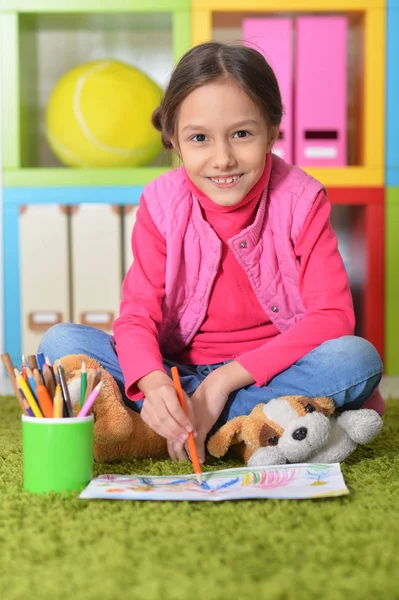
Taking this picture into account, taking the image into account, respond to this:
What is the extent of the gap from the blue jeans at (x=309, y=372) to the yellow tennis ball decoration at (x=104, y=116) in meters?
0.92

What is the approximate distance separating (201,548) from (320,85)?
145 cm

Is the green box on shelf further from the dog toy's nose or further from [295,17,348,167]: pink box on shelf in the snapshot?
the dog toy's nose

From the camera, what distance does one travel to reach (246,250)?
1.09 meters

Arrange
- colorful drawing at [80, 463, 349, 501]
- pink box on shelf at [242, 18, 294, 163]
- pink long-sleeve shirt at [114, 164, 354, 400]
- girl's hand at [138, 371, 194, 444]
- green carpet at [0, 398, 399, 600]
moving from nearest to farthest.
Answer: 1. green carpet at [0, 398, 399, 600]
2. colorful drawing at [80, 463, 349, 501]
3. girl's hand at [138, 371, 194, 444]
4. pink long-sleeve shirt at [114, 164, 354, 400]
5. pink box on shelf at [242, 18, 294, 163]

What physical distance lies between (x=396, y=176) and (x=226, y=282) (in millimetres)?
912

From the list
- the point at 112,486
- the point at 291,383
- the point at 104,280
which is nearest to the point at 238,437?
the point at 291,383

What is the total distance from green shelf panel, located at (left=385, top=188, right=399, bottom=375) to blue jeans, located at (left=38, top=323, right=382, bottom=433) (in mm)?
921

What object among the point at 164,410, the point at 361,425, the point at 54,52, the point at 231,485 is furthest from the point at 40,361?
the point at 54,52

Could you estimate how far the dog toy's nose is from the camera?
91 centimetres

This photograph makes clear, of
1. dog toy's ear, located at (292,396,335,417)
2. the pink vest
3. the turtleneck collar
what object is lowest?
dog toy's ear, located at (292,396,335,417)

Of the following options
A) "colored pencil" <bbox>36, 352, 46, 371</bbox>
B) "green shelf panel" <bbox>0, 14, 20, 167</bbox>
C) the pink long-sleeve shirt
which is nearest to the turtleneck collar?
the pink long-sleeve shirt

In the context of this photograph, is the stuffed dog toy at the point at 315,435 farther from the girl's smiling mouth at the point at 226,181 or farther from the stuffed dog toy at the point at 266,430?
the girl's smiling mouth at the point at 226,181

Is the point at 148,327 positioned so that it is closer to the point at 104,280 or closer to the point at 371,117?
the point at 104,280

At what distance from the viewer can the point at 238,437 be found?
978 mm
